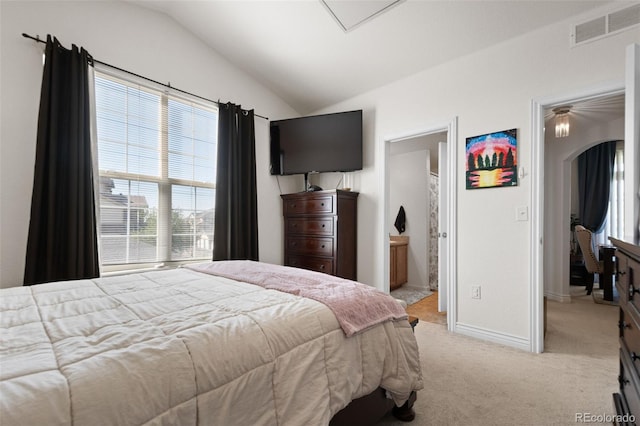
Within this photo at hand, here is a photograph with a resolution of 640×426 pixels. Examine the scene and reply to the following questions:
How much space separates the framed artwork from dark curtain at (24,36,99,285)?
10.6ft

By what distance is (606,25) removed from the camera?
6.99ft

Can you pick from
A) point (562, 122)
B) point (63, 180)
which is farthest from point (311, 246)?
point (562, 122)

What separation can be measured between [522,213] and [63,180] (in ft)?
11.8

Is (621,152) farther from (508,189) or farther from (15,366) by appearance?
(15,366)

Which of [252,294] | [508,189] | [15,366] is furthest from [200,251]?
[508,189]

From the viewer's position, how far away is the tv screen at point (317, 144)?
3475 millimetres

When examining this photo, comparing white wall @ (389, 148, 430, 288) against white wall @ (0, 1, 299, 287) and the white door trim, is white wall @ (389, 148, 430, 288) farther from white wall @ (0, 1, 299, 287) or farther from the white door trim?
white wall @ (0, 1, 299, 287)

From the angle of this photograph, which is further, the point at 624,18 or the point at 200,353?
the point at 624,18

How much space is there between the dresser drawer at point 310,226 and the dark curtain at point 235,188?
1.57 ft

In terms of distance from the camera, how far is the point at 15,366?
0.70 metres

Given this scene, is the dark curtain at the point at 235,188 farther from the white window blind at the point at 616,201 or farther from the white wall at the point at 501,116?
the white window blind at the point at 616,201

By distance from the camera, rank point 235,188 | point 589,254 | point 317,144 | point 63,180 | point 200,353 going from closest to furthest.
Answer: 1. point 200,353
2. point 63,180
3. point 235,188
4. point 317,144
5. point 589,254

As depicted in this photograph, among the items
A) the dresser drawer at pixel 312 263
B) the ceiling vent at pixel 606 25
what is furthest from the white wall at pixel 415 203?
the ceiling vent at pixel 606 25

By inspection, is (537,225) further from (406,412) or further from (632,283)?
(406,412)
